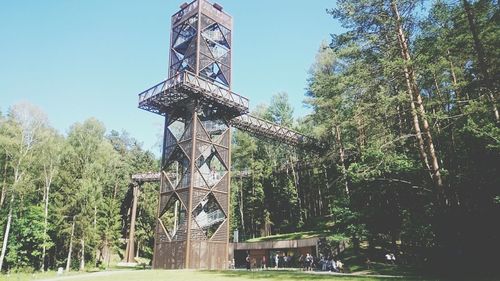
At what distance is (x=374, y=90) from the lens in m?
15.6

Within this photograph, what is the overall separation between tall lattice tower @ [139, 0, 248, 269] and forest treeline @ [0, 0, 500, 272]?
729 cm

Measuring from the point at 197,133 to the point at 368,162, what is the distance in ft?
39.5

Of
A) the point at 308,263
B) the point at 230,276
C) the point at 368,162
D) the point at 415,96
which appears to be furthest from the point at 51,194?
the point at 415,96

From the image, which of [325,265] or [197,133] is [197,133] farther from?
[325,265]

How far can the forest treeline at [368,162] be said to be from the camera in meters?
14.2

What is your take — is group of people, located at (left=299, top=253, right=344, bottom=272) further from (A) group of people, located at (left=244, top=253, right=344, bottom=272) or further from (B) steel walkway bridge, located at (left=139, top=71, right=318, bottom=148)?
(B) steel walkway bridge, located at (left=139, top=71, right=318, bottom=148)

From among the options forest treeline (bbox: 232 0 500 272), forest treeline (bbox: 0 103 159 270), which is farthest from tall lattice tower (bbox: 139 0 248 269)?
forest treeline (bbox: 0 103 159 270)

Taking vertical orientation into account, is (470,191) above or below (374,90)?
below

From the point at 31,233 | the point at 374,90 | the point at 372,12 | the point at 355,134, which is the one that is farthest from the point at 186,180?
the point at 31,233

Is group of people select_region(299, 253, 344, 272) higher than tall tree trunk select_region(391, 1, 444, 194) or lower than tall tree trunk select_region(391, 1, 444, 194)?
lower

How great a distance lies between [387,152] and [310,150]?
22.0m

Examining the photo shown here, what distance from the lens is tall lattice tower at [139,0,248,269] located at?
74.2 ft

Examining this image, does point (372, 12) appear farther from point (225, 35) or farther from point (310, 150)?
point (310, 150)

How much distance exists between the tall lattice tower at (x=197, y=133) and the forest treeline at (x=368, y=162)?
7.29 metres
